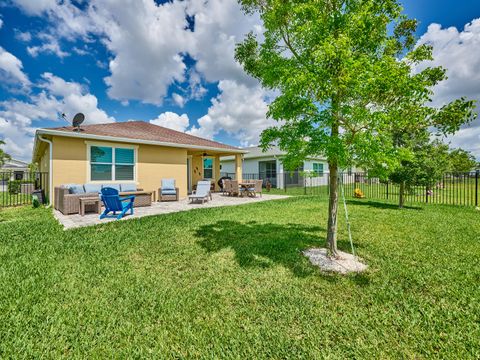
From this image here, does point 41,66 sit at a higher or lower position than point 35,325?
higher

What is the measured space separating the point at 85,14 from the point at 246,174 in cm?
1847

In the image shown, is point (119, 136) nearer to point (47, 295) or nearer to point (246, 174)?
point (47, 295)

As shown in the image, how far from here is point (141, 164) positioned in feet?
38.8

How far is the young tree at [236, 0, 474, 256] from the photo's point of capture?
3.09m

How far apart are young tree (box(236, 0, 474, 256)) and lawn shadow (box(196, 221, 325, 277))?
0.80 metres

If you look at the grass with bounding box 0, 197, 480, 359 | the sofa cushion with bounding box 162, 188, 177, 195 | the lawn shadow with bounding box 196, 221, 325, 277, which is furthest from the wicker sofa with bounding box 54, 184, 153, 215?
the lawn shadow with bounding box 196, 221, 325, 277

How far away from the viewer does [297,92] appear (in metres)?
3.34

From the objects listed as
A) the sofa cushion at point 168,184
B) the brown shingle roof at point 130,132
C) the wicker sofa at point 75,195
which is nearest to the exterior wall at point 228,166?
the brown shingle roof at point 130,132

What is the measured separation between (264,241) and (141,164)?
9355 millimetres

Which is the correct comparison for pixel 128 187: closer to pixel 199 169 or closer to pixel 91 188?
pixel 91 188

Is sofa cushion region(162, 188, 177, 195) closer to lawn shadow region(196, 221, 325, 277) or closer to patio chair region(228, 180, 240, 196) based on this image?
patio chair region(228, 180, 240, 196)

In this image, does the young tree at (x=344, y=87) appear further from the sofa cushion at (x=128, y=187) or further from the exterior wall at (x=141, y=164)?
the exterior wall at (x=141, y=164)

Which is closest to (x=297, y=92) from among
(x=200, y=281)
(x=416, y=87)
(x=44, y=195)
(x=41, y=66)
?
(x=416, y=87)

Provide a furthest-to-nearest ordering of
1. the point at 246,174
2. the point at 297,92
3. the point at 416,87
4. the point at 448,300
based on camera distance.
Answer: the point at 246,174, the point at 297,92, the point at 416,87, the point at 448,300
